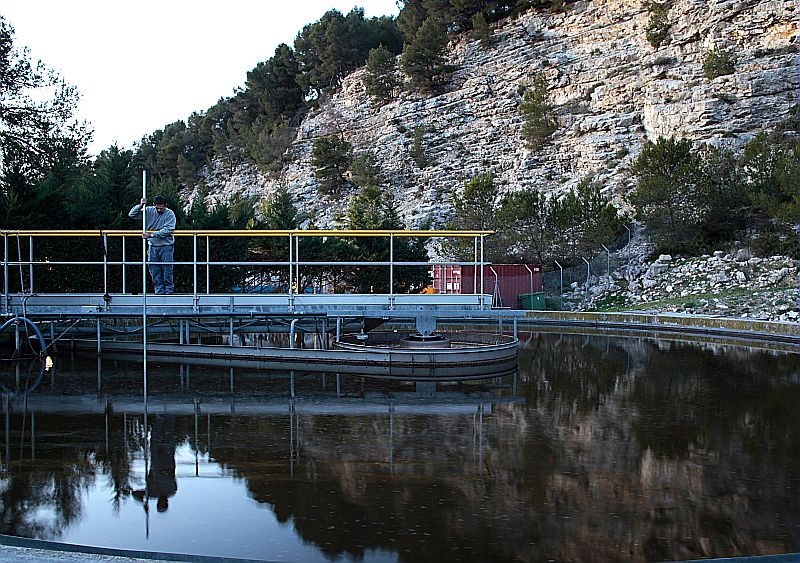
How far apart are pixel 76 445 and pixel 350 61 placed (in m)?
73.6

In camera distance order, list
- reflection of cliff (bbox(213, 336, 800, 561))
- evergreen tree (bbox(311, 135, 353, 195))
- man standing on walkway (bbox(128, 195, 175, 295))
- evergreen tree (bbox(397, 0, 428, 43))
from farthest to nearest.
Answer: evergreen tree (bbox(397, 0, 428, 43)) → evergreen tree (bbox(311, 135, 353, 195)) → man standing on walkway (bbox(128, 195, 175, 295)) → reflection of cliff (bbox(213, 336, 800, 561))

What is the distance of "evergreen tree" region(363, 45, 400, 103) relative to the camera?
6781 cm

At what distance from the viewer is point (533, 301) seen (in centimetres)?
2770

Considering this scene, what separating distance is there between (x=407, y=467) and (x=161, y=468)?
217cm

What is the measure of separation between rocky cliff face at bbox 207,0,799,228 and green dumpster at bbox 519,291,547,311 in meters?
18.9

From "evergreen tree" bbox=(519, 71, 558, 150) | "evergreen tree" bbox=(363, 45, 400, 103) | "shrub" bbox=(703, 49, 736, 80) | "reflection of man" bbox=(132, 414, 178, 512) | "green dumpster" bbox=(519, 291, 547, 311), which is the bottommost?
"reflection of man" bbox=(132, 414, 178, 512)

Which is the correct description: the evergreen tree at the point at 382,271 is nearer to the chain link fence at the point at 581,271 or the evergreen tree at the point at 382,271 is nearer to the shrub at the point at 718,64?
the chain link fence at the point at 581,271

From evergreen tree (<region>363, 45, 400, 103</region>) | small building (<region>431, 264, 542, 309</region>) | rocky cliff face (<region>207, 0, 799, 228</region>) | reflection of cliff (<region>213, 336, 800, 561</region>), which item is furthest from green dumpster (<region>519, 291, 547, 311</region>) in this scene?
evergreen tree (<region>363, 45, 400, 103</region>)

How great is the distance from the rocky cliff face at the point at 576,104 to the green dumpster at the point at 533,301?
62.0ft

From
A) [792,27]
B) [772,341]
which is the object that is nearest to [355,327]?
[772,341]

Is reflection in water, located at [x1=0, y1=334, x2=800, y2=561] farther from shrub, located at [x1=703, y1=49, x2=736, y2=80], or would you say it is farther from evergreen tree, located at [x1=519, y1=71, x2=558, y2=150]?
evergreen tree, located at [x1=519, y1=71, x2=558, y2=150]

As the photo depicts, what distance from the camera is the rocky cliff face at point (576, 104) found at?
47.2 meters

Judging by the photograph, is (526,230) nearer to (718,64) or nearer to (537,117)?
(718,64)

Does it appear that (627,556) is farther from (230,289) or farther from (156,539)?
(230,289)
